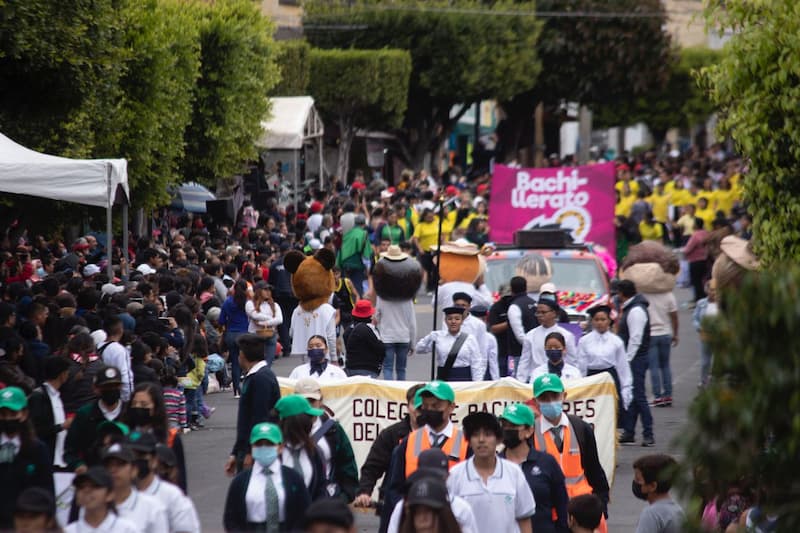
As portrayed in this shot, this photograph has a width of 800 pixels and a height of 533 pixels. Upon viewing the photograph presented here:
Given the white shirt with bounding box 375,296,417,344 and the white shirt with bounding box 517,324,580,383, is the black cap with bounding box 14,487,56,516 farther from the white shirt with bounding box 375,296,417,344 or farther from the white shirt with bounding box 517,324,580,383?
the white shirt with bounding box 375,296,417,344

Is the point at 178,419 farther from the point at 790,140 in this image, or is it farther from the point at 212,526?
the point at 790,140

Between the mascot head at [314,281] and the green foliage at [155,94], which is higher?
the green foliage at [155,94]

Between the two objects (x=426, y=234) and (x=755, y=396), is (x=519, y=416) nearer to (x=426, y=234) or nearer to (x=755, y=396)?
(x=755, y=396)

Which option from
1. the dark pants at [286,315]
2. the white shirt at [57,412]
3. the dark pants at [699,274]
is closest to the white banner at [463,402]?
the white shirt at [57,412]

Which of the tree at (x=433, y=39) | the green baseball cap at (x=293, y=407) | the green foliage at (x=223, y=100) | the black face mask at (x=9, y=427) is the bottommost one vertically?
the black face mask at (x=9, y=427)

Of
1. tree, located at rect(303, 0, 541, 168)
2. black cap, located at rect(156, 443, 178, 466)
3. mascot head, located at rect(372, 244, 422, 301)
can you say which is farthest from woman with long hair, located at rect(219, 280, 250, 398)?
tree, located at rect(303, 0, 541, 168)

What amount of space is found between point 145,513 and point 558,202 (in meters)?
16.4

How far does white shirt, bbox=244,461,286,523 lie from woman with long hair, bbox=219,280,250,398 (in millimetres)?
9696

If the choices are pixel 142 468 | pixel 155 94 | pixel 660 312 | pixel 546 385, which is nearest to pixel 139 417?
pixel 142 468

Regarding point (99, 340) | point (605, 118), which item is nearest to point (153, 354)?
point (99, 340)

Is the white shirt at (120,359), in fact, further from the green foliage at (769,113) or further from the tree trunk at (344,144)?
the tree trunk at (344,144)

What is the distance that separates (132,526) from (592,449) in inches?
135

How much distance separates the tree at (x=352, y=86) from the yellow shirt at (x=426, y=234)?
45.3 feet

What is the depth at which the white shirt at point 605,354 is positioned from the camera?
1419 cm
